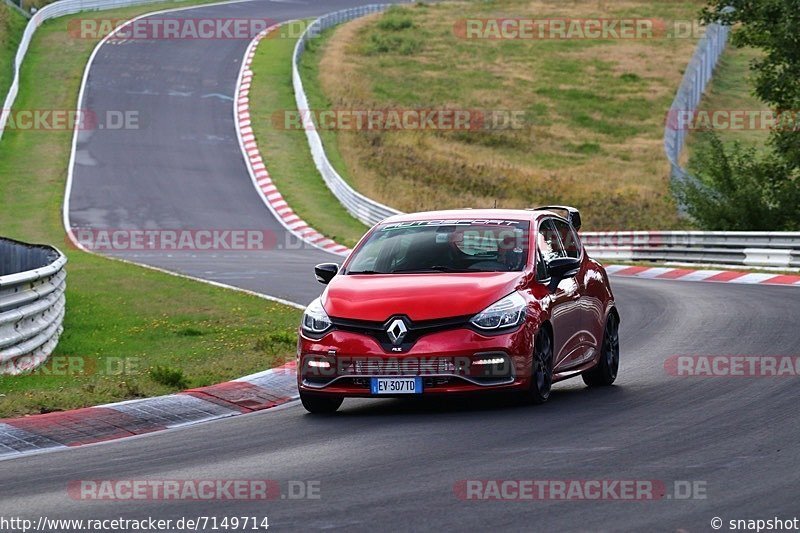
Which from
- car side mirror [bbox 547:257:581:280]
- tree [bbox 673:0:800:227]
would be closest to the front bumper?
car side mirror [bbox 547:257:581:280]

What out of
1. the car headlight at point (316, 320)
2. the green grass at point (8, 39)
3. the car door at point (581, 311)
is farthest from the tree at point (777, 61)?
the green grass at point (8, 39)

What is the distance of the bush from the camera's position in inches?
1270

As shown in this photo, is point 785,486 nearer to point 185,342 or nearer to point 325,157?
point 185,342

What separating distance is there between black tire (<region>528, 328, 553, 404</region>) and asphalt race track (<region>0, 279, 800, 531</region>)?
0.14 m

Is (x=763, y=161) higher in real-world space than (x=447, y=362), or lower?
lower

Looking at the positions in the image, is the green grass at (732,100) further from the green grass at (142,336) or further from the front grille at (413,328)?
the front grille at (413,328)

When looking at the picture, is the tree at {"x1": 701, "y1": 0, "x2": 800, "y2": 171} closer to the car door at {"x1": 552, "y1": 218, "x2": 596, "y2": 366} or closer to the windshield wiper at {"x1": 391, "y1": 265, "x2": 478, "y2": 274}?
the car door at {"x1": 552, "y1": 218, "x2": 596, "y2": 366}

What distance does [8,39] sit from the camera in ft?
199

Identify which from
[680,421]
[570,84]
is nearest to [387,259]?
[680,421]

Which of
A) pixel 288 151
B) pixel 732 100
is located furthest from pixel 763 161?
pixel 732 100

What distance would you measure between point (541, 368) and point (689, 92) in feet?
143

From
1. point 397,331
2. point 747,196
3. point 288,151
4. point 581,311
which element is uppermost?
point 397,331

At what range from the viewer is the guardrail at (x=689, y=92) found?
1868 inches

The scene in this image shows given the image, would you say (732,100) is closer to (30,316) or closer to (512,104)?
(512,104)
